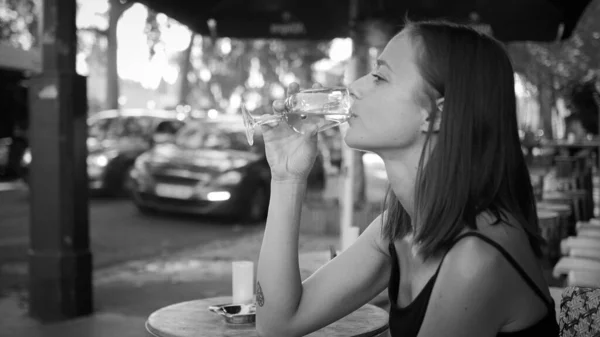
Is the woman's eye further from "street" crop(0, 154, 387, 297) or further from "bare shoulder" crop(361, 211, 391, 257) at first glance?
"street" crop(0, 154, 387, 297)

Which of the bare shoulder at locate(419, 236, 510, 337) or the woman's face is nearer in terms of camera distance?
the bare shoulder at locate(419, 236, 510, 337)

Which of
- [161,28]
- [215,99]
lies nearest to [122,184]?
[161,28]

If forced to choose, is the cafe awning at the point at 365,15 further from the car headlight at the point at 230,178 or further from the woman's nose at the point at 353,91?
the woman's nose at the point at 353,91

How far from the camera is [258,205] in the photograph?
11.9 meters

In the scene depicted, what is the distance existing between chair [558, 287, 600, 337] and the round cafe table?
65cm

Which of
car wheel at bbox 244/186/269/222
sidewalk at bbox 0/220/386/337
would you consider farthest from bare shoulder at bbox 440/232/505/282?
car wheel at bbox 244/186/269/222

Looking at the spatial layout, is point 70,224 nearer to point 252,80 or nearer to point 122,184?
point 122,184

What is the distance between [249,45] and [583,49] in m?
12.7

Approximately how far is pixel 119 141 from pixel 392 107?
13249mm

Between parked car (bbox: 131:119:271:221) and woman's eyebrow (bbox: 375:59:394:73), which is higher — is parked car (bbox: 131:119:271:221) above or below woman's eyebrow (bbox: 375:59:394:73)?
below

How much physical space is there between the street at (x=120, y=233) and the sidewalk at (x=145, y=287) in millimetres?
472

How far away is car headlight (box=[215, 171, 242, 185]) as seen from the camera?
11328 mm

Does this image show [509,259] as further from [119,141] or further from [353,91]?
[119,141]

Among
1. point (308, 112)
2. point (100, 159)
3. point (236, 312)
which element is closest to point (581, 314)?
point (308, 112)
